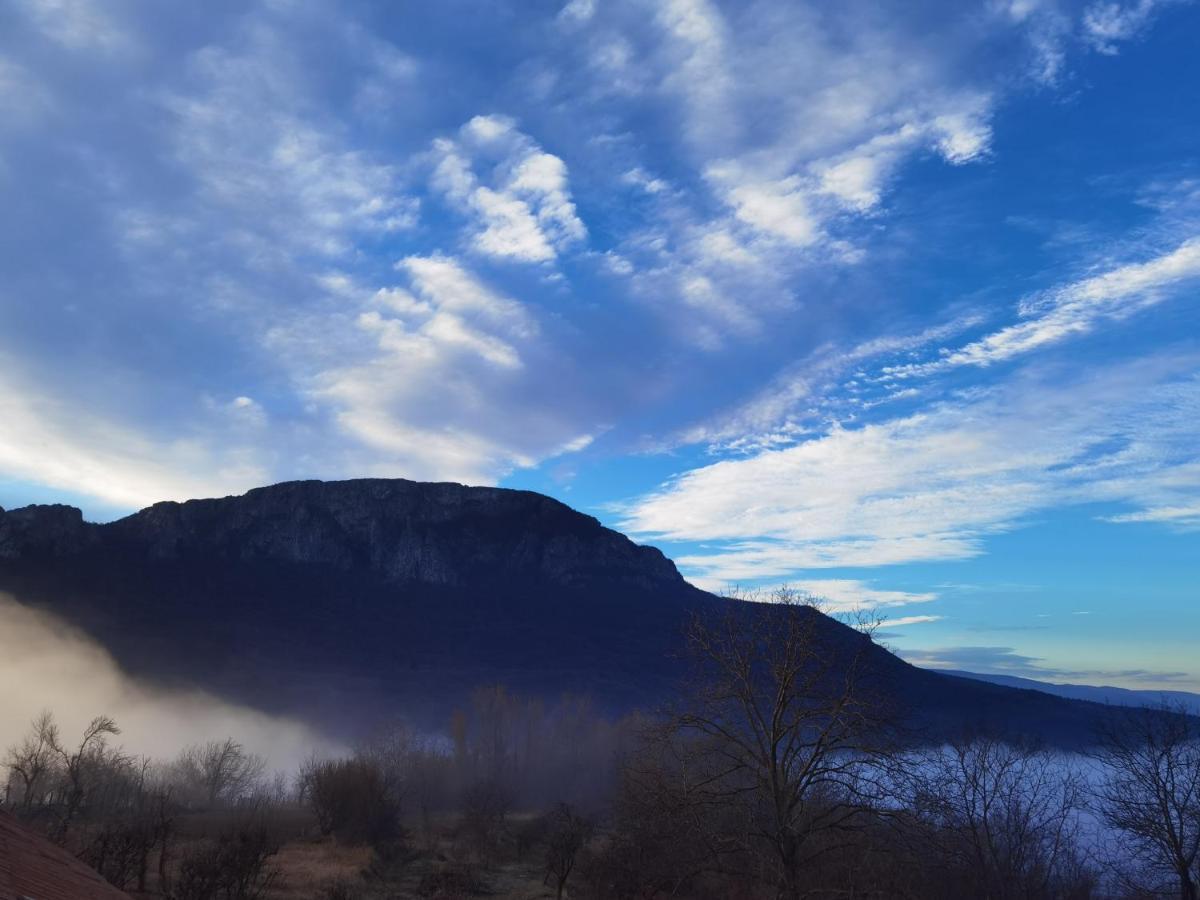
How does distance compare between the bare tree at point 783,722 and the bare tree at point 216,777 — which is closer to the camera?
the bare tree at point 783,722

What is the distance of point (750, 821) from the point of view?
89.3 feet

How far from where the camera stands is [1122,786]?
39.6 metres

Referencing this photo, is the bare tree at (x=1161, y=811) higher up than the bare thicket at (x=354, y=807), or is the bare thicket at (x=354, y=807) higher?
the bare tree at (x=1161, y=811)

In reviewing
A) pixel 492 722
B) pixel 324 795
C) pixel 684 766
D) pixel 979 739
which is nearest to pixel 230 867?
pixel 684 766

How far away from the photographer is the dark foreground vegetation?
2553cm

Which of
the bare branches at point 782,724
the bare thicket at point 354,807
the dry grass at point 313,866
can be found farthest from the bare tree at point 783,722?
the bare thicket at point 354,807

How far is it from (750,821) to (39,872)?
88.3ft

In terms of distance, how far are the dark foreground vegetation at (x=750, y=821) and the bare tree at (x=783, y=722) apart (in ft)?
0.44

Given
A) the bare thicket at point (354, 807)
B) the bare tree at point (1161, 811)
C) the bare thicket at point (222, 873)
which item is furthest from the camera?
the bare thicket at point (354, 807)

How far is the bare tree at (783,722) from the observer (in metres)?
24.9

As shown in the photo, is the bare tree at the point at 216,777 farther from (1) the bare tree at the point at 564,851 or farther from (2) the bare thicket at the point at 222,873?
(2) the bare thicket at the point at 222,873

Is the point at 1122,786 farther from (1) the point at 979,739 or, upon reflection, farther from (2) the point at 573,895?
(2) the point at 573,895

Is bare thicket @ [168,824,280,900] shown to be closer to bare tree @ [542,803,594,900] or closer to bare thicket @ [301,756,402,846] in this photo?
bare tree @ [542,803,594,900]

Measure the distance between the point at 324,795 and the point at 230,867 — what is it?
43.6m
